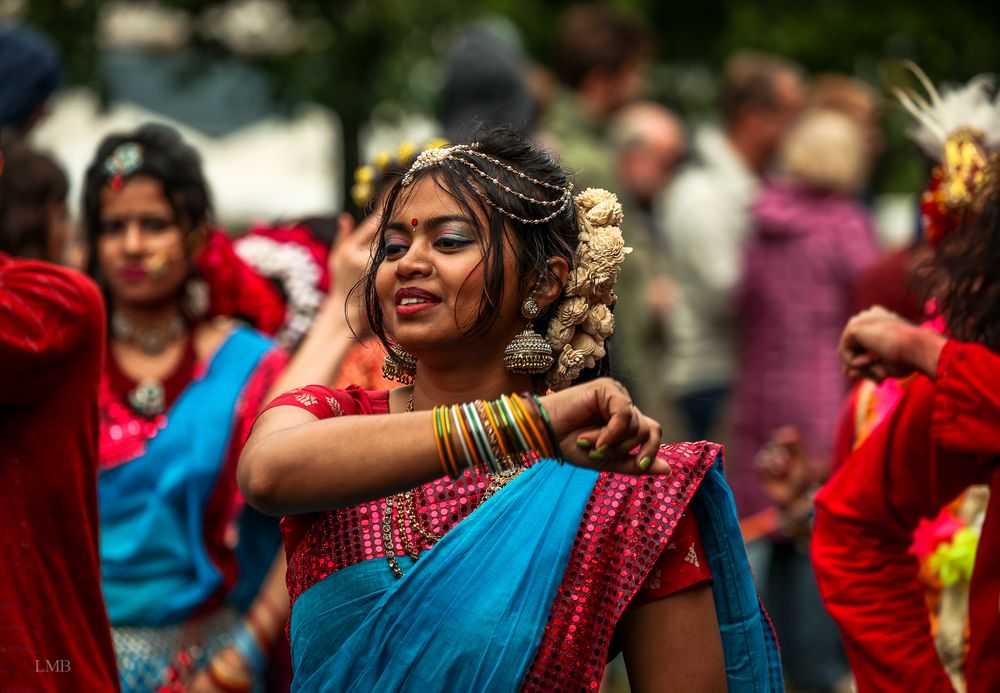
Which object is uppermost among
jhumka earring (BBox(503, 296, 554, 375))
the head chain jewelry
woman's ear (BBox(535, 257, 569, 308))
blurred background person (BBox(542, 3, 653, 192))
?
blurred background person (BBox(542, 3, 653, 192))

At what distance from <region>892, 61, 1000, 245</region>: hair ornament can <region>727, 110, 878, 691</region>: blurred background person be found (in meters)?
3.31

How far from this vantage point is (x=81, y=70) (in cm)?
794

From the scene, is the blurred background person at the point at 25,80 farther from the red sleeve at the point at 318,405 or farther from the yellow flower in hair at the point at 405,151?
the red sleeve at the point at 318,405

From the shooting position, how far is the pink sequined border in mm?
2777

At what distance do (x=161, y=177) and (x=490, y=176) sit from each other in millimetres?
2038

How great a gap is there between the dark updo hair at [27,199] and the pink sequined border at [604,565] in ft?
8.06

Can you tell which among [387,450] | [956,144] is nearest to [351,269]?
[956,144]

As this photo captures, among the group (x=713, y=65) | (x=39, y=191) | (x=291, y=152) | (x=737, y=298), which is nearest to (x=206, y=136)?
(x=291, y=152)

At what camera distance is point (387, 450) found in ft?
8.24

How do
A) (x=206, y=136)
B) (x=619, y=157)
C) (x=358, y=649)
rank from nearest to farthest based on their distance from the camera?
(x=358, y=649), (x=619, y=157), (x=206, y=136)

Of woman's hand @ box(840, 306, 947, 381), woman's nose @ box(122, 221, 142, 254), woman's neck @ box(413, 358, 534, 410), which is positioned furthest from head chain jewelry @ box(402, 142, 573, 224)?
woman's nose @ box(122, 221, 142, 254)

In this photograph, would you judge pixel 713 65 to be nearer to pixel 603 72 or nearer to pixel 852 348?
pixel 603 72

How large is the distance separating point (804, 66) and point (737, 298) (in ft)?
16.3

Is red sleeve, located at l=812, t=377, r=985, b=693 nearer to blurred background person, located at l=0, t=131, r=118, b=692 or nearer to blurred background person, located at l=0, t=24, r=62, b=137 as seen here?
blurred background person, located at l=0, t=131, r=118, b=692
